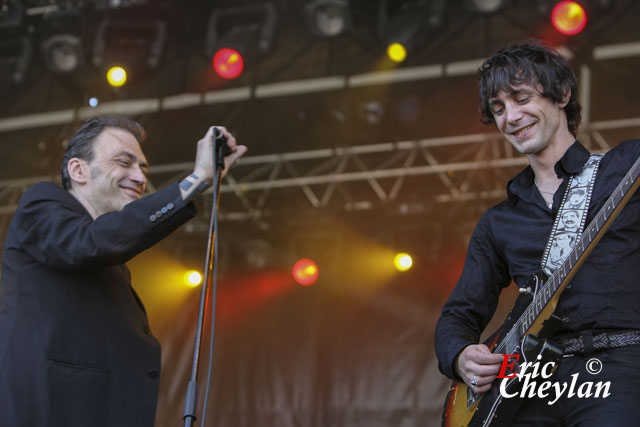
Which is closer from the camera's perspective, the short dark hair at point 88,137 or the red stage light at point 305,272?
the short dark hair at point 88,137

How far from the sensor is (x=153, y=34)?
6.00m

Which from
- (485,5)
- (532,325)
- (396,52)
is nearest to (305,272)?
(396,52)

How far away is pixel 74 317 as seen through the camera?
2.29 metres

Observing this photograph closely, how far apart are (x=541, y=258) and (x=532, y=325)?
0.72 ft

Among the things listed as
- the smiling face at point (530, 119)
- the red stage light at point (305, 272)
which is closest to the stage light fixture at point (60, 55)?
the red stage light at point (305, 272)

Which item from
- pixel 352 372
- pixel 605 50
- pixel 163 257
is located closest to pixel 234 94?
pixel 163 257

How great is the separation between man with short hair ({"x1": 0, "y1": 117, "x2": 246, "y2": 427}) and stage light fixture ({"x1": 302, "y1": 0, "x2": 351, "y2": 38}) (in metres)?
3.45

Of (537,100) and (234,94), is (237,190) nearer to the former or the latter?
(234,94)

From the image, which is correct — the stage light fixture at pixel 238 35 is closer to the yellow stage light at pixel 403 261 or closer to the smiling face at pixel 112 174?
the yellow stage light at pixel 403 261

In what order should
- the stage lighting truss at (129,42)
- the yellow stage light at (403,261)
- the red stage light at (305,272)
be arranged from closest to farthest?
the stage lighting truss at (129,42)
the yellow stage light at (403,261)
the red stage light at (305,272)

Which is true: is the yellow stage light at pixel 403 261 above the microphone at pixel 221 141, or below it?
above

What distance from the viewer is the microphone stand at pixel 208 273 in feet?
5.96

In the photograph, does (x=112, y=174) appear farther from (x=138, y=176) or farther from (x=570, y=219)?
(x=570, y=219)

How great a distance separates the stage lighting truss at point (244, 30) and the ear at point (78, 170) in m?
3.20
